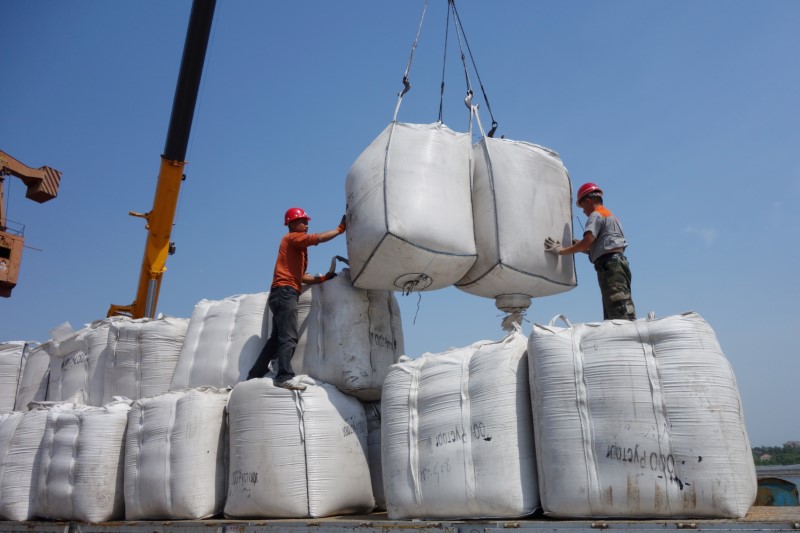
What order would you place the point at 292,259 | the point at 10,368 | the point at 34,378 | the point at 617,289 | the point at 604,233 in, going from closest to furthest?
the point at 617,289 → the point at 604,233 → the point at 292,259 → the point at 34,378 → the point at 10,368

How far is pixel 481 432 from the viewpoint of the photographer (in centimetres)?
291

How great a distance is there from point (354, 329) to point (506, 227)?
1.14 meters

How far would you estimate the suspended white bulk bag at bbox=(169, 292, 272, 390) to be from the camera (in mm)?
4277

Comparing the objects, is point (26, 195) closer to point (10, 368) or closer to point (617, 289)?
point (10, 368)

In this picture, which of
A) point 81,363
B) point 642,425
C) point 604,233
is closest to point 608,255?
point 604,233

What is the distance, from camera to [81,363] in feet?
17.4

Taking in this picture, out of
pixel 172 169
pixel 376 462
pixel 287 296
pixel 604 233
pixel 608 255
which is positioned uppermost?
pixel 172 169

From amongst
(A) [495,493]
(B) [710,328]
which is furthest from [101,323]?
(B) [710,328]

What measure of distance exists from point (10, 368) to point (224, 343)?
2955 mm

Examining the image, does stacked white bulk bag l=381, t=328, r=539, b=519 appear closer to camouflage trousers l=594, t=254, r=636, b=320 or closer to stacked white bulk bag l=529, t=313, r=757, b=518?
stacked white bulk bag l=529, t=313, r=757, b=518

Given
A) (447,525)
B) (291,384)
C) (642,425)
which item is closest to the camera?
(642,425)

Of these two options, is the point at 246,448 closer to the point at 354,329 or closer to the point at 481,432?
the point at 354,329

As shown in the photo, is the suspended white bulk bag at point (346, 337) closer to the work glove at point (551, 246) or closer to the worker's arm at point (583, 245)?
the work glove at point (551, 246)

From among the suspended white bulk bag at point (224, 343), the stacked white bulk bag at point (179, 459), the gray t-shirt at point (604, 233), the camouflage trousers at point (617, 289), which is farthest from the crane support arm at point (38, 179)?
the camouflage trousers at point (617, 289)
